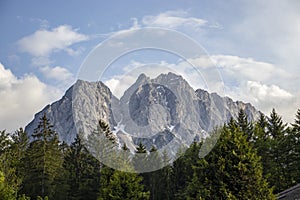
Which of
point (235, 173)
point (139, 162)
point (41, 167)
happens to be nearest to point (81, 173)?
point (41, 167)

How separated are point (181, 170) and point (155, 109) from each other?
81.6ft

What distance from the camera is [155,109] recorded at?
16.7 m

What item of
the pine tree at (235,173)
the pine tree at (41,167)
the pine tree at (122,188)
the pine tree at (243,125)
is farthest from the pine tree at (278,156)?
the pine tree at (41,167)

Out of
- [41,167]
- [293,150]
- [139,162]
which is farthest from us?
[41,167]

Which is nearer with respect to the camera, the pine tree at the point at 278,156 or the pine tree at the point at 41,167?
the pine tree at the point at 278,156

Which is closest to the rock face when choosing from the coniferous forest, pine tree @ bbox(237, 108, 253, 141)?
the coniferous forest

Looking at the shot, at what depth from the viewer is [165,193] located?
136 feet

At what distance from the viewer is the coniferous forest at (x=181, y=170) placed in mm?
21694

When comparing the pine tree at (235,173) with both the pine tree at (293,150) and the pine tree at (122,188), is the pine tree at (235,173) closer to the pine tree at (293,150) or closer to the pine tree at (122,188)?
the pine tree at (122,188)

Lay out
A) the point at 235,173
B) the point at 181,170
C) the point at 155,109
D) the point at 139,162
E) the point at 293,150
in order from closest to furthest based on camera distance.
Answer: the point at 155,109 → the point at 235,173 → the point at 139,162 → the point at 293,150 → the point at 181,170

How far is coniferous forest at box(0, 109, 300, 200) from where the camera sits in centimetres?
2169

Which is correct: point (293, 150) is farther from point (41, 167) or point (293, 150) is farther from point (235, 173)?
point (41, 167)

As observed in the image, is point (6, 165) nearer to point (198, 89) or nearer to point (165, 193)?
point (198, 89)

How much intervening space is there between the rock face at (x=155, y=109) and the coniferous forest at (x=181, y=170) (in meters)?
1.54
